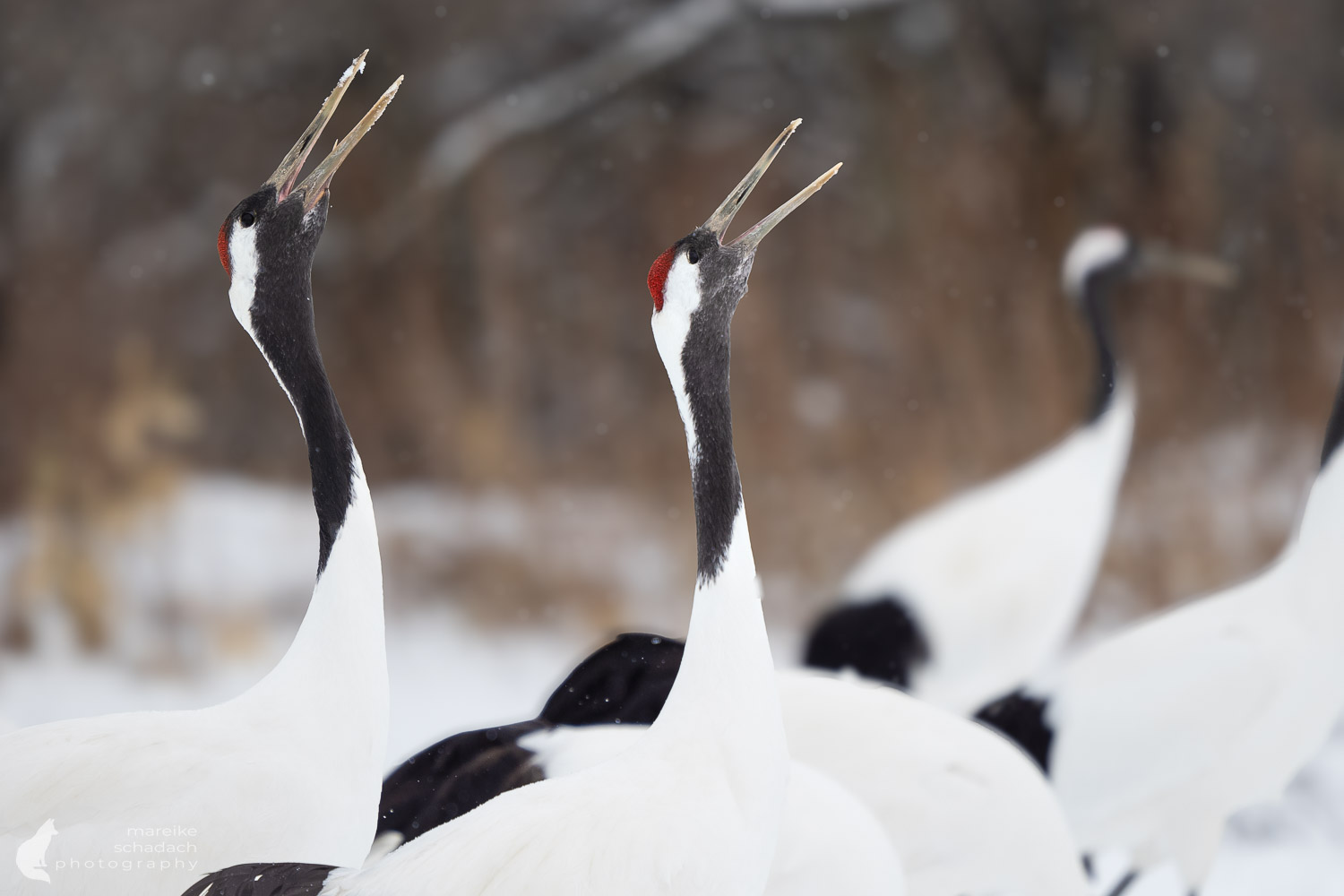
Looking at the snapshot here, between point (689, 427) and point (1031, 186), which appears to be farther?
point (1031, 186)

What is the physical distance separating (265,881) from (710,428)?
44 centimetres

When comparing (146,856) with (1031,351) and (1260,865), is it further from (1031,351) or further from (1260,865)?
(1031,351)

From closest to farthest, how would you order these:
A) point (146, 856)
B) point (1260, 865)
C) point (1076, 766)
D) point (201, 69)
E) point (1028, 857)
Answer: point (146, 856), point (1028, 857), point (1076, 766), point (1260, 865), point (201, 69)

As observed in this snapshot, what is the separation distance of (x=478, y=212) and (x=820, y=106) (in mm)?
860

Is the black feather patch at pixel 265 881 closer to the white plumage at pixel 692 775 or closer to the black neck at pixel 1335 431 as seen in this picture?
the white plumage at pixel 692 775

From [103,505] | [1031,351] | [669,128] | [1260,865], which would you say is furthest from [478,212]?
[1260,865]

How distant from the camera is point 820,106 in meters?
3.08

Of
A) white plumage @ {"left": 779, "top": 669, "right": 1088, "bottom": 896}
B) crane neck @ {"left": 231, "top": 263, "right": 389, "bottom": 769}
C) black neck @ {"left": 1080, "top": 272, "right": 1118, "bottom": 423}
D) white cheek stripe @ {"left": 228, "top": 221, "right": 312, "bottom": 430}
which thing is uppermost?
white cheek stripe @ {"left": 228, "top": 221, "right": 312, "bottom": 430}

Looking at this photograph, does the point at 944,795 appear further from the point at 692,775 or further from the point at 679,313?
the point at 679,313

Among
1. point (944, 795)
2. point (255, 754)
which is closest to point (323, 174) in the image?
point (255, 754)

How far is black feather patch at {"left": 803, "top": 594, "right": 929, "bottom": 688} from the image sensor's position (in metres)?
2.16

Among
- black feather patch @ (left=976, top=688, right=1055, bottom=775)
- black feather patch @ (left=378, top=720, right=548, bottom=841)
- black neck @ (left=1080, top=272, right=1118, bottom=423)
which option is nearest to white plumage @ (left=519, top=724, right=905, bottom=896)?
black feather patch @ (left=378, top=720, right=548, bottom=841)

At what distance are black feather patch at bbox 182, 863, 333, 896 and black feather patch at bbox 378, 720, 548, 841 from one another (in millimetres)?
287

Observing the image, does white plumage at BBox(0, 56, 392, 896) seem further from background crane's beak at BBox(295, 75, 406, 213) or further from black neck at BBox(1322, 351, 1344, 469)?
black neck at BBox(1322, 351, 1344, 469)
